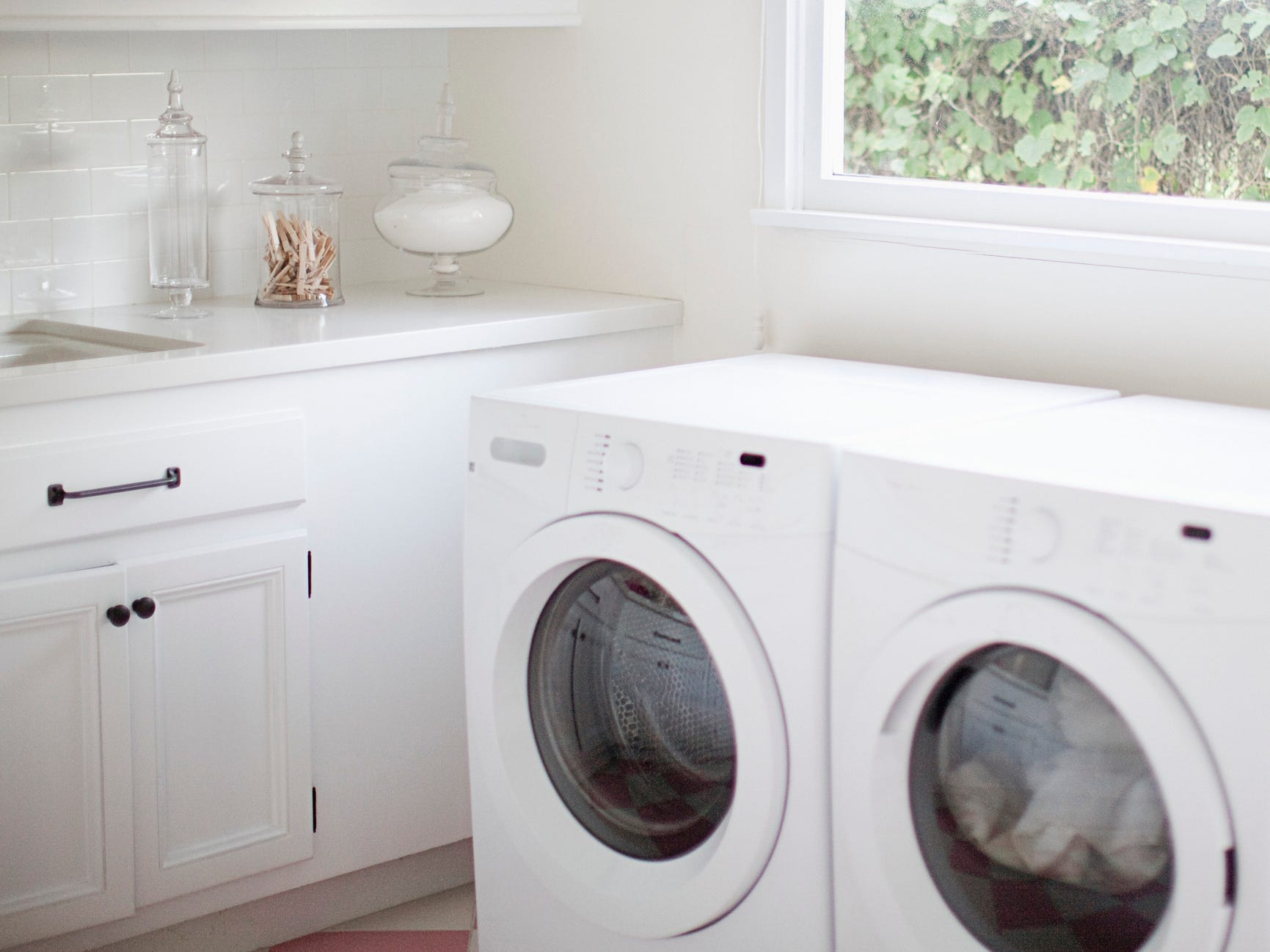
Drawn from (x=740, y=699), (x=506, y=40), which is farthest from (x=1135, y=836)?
(x=506, y=40)

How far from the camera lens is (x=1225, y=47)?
6.22 ft

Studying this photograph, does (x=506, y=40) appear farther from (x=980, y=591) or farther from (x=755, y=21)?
(x=980, y=591)

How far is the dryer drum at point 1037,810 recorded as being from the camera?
1388mm

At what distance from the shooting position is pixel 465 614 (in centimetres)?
190

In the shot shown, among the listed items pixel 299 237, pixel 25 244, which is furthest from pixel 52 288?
pixel 299 237

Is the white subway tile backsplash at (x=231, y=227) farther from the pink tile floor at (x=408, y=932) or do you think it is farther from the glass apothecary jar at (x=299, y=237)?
the pink tile floor at (x=408, y=932)

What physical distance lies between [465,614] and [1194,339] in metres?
1.02

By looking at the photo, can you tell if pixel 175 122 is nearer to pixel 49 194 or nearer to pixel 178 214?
pixel 178 214

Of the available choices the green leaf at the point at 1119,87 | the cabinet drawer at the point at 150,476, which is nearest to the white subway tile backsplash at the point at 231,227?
the cabinet drawer at the point at 150,476

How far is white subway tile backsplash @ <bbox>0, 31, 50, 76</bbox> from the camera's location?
2.35m

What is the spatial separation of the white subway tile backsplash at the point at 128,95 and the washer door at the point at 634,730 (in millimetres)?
1228

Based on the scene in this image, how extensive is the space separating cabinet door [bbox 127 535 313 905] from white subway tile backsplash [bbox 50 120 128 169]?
82 cm

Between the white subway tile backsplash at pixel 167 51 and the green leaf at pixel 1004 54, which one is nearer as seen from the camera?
the green leaf at pixel 1004 54

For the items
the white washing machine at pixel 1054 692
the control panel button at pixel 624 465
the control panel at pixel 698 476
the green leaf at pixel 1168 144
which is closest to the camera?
the white washing machine at pixel 1054 692
